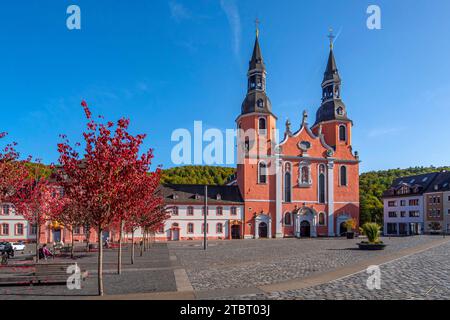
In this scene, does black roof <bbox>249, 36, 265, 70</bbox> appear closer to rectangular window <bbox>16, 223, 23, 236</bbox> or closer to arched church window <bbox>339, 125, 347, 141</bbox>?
arched church window <bbox>339, 125, 347, 141</bbox>

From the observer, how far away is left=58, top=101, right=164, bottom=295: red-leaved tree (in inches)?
468

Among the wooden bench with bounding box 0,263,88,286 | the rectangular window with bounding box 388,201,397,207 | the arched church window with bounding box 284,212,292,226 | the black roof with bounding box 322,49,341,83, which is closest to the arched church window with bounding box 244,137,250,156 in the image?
the arched church window with bounding box 284,212,292,226

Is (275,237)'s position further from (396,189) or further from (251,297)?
(251,297)

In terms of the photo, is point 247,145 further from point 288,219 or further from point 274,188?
point 288,219

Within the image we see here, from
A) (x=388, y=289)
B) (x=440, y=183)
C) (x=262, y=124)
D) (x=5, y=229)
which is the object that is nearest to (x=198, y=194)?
(x=262, y=124)

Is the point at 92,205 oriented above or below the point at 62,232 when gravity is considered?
above

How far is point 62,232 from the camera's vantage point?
1967 inches

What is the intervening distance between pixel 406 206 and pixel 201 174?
196ft

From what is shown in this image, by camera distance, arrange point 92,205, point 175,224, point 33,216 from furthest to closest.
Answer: point 175,224, point 33,216, point 92,205

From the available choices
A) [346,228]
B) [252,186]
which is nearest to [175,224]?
[252,186]

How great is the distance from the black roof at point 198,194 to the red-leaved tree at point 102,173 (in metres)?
41.5

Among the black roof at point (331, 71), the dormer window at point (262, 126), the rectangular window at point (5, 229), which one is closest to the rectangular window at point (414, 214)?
the black roof at point (331, 71)

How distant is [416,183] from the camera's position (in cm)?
7675
